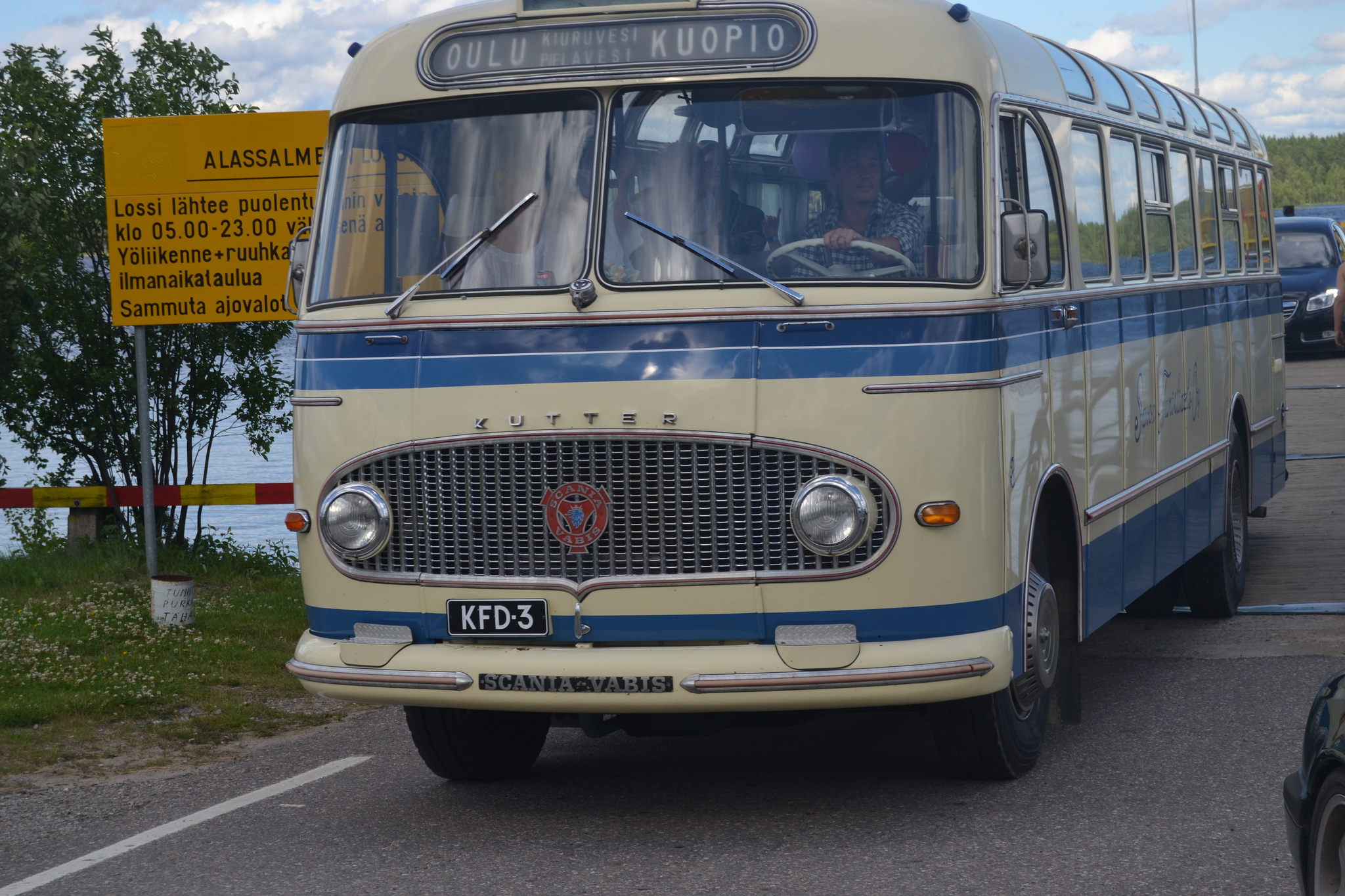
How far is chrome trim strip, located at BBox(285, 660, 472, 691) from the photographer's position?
19.1 ft

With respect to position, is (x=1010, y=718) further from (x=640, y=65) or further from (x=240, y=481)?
(x=240, y=481)

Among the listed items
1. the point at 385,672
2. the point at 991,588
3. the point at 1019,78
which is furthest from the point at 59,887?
the point at 1019,78

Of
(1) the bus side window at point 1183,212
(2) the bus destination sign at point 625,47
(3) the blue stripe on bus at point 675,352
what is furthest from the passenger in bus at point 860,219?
(1) the bus side window at point 1183,212

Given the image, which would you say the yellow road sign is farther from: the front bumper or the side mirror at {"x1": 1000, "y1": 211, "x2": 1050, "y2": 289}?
the side mirror at {"x1": 1000, "y1": 211, "x2": 1050, "y2": 289}

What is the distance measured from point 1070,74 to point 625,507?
315 cm

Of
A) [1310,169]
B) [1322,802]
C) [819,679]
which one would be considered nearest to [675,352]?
[819,679]

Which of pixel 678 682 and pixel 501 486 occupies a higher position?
pixel 501 486

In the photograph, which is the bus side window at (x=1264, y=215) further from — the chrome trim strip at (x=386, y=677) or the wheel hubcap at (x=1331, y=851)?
the wheel hubcap at (x=1331, y=851)

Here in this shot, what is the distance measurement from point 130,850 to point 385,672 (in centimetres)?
114

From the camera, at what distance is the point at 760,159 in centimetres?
586

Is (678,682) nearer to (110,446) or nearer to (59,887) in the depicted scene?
(59,887)

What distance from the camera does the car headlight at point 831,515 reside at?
5621mm

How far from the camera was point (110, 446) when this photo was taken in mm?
13414

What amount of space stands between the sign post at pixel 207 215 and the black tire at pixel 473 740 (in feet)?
16.9
